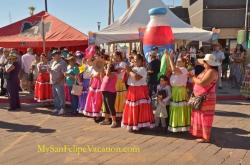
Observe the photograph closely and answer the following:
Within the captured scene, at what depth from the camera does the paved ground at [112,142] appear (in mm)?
6234

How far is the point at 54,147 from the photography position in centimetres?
696

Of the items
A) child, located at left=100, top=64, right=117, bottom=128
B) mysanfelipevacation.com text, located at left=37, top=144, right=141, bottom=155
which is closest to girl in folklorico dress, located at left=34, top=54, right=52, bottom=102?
child, located at left=100, top=64, right=117, bottom=128

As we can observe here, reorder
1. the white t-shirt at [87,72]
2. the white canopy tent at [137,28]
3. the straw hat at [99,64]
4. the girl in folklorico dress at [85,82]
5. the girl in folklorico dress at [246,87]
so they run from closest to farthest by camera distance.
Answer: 1. the straw hat at [99,64]
2. the white t-shirt at [87,72]
3. the girl in folklorico dress at [85,82]
4. the girl in folklorico dress at [246,87]
5. the white canopy tent at [137,28]

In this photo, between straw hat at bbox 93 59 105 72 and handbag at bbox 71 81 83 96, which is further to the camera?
handbag at bbox 71 81 83 96

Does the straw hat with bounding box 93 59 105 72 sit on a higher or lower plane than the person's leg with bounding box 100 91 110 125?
higher

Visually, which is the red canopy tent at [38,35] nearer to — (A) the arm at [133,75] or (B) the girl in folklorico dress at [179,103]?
(A) the arm at [133,75]

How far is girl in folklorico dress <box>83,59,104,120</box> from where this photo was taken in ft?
29.5

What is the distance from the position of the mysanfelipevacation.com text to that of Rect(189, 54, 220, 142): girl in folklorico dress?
1275 millimetres

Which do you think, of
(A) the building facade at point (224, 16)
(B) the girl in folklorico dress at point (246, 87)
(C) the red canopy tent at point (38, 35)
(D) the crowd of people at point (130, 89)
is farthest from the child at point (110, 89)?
(A) the building facade at point (224, 16)

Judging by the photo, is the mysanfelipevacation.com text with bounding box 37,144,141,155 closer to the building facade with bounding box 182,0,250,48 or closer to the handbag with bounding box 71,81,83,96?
the handbag with bounding box 71,81,83,96

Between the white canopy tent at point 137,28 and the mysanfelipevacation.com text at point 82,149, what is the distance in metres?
7.29

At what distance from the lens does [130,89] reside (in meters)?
8.03

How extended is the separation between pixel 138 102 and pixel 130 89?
0.33m

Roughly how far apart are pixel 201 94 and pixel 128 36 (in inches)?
291
